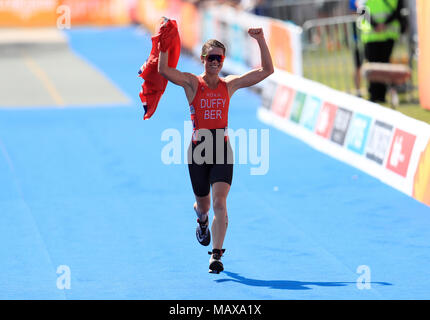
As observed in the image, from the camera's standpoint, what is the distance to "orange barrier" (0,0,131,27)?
4044 cm

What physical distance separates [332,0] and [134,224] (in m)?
17.7

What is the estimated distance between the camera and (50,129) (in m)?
19.7

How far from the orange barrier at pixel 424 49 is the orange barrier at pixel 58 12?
76.7 feet

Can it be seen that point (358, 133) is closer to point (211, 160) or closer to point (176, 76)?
point (211, 160)

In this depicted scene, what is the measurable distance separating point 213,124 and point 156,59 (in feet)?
2.86

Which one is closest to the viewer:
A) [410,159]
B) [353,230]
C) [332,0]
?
[353,230]

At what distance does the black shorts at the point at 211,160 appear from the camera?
10.1m

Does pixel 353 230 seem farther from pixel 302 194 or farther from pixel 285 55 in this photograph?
pixel 285 55

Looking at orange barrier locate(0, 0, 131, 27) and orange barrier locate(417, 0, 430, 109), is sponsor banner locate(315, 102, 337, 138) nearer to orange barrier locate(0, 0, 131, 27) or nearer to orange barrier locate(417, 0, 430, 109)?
orange barrier locate(417, 0, 430, 109)

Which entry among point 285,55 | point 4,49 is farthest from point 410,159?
point 4,49

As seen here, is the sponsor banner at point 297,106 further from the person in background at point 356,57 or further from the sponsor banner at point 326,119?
the person in background at point 356,57

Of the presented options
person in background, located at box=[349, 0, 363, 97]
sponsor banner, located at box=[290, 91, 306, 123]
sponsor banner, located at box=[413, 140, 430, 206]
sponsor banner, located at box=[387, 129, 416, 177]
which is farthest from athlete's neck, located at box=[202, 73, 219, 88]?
person in background, located at box=[349, 0, 363, 97]

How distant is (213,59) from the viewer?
32.9 feet

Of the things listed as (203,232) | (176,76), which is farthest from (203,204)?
(176,76)
